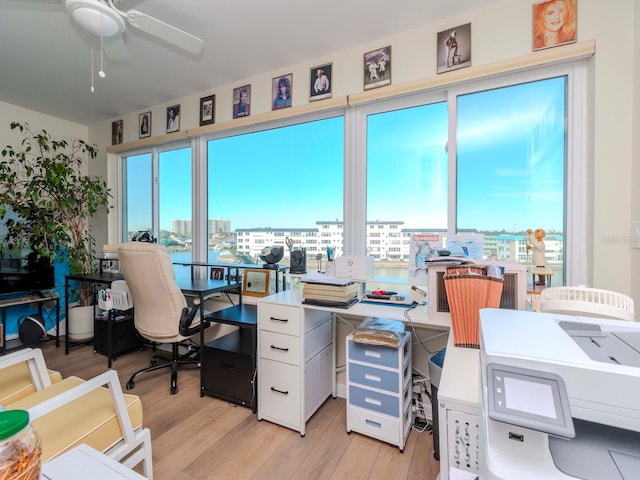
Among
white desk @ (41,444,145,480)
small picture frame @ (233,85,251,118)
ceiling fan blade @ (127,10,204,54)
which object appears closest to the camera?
white desk @ (41,444,145,480)

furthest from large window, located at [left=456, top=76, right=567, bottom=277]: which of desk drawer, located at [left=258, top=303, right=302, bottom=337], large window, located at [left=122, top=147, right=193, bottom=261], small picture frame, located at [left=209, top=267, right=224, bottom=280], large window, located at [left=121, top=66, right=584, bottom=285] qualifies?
large window, located at [left=122, top=147, right=193, bottom=261]

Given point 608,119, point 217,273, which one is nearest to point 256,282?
point 217,273

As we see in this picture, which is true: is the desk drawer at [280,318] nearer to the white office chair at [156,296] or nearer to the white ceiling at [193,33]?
the white office chair at [156,296]

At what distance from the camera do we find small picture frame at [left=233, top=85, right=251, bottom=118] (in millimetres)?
2641

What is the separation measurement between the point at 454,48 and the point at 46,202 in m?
3.63

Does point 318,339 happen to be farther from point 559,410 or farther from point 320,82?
point 320,82

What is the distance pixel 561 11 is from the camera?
1628mm

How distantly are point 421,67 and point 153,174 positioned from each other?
292 centimetres

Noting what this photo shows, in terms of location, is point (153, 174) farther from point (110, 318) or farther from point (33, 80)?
point (110, 318)

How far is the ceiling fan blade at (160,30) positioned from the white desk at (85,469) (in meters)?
1.75

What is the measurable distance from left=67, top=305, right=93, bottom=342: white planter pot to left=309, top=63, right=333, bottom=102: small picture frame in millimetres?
3115

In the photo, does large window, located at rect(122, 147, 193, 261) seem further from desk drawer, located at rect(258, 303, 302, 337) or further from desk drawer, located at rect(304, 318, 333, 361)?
desk drawer, located at rect(304, 318, 333, 361)

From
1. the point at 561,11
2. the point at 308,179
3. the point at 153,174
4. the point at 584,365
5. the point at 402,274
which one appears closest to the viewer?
the point at 584,365

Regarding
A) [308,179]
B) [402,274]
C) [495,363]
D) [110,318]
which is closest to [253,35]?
[308,179]
